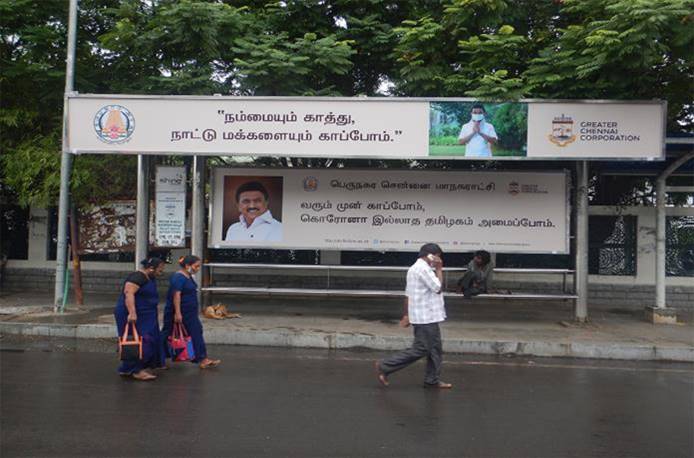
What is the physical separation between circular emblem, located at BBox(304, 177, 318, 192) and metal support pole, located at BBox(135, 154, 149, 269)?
2716mm

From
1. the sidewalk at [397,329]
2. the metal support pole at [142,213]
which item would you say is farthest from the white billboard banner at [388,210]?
the sidewalk at [397,329]

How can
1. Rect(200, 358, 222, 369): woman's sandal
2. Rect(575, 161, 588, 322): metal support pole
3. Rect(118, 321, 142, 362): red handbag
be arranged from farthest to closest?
Rect(575, 161, 588, 322): metal support pole, Rect(200, 358, 222, 369): woman's sandal, Rect(118, 321, 142, 362): red handbag

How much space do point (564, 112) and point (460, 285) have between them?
316 centimetres

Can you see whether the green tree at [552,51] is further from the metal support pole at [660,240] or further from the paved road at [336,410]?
the paved road at [336,410]

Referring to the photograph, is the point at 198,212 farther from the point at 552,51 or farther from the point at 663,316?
the point at 663,316

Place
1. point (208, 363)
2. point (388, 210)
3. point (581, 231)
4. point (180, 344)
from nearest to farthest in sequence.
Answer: point (180, 344), point (208, 363), point (581, 231), point (388, 210)

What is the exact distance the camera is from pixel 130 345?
659 cm

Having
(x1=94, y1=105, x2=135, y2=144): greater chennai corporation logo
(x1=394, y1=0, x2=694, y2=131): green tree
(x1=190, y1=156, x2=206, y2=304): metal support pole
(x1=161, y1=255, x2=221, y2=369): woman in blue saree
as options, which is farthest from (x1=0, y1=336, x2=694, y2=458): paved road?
(x1=394, y1=0, x2=694, y2=131): green tree

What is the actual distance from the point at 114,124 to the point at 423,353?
20.7 ft

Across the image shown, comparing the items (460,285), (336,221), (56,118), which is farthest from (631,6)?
(56,118)

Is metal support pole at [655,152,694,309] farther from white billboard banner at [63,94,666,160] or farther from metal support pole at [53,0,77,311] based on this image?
metal support pole at [53,0,77,311]

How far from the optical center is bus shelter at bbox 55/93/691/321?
9500mm

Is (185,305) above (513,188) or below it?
below

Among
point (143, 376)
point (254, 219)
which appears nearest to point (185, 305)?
point (143, 376)
